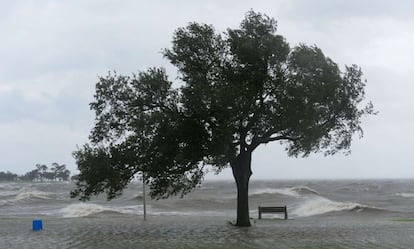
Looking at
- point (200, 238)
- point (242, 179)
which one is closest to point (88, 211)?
point (242, 179)

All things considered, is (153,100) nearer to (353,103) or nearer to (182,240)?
(182,240)

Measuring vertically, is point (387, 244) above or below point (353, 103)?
below

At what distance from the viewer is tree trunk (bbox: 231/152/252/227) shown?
22891 mm

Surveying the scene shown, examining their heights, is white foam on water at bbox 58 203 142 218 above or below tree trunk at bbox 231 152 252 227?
below

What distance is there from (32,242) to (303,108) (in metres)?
10.8

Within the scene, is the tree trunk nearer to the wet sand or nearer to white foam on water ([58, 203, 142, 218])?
the wet sand

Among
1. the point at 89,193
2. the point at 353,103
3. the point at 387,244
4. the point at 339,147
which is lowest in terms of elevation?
the point at 387,244

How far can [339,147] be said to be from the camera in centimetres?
2359

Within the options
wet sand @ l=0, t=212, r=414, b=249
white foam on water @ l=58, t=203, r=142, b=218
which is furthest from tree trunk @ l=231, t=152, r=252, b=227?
white foam on water @ l=58, t=203, r=142, b=218

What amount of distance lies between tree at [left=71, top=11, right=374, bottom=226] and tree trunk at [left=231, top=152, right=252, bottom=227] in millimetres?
867

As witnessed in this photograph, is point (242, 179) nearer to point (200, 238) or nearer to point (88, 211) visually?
point (200, 238)

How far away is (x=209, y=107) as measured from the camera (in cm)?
1912

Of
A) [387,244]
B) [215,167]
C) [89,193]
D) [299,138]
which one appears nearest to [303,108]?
[299,138]

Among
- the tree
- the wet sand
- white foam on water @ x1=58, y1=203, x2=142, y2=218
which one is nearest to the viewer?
the wet sand
